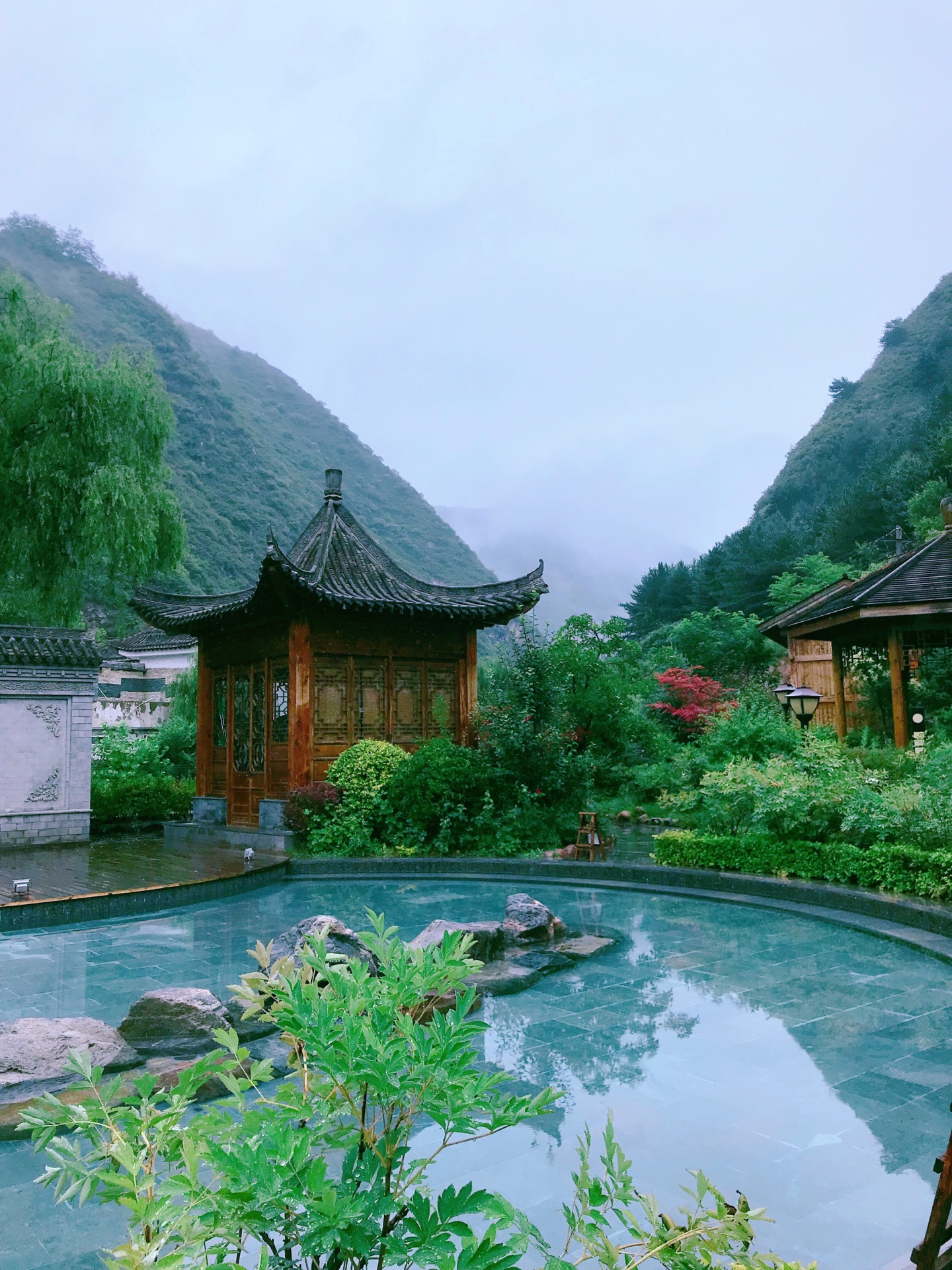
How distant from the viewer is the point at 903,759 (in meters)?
9.89

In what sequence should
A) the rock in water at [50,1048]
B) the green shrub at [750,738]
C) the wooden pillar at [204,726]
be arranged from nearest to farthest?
the rock in water at [50,1048]
the green shrub at [750,738]
the wooden pillar at [204,726]

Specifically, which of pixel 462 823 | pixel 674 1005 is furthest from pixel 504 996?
pixel 462 823

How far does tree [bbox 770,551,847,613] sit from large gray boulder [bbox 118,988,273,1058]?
25.6 meters

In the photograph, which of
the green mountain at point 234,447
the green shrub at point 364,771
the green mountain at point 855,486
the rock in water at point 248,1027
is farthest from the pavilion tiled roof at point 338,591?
the green mountain at point 234,447

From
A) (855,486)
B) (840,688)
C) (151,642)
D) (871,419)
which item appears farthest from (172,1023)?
(871,419)

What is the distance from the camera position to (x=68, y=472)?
A: 13.9m

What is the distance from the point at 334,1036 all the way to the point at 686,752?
12.9 metres

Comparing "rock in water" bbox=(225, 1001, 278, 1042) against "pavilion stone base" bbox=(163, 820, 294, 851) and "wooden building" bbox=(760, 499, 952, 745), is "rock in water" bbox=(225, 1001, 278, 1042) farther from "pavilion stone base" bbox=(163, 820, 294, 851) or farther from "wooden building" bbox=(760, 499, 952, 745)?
"wooden building" bbox=(760, 499, 952, 745)

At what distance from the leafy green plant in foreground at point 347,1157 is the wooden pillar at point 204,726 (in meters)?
13.3

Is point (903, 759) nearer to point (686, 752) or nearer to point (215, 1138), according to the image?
point (686, 752)

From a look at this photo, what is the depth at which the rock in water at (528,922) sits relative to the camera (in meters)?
6.38

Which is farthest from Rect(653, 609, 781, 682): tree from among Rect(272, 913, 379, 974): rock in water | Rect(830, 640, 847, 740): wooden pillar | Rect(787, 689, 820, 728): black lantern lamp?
Rect(272, 913, 379, 974): rock in water

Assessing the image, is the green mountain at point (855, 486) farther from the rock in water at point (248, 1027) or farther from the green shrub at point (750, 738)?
the rock in water at point (248, 1027)

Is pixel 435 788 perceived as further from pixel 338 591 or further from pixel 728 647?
pixel 728 647
